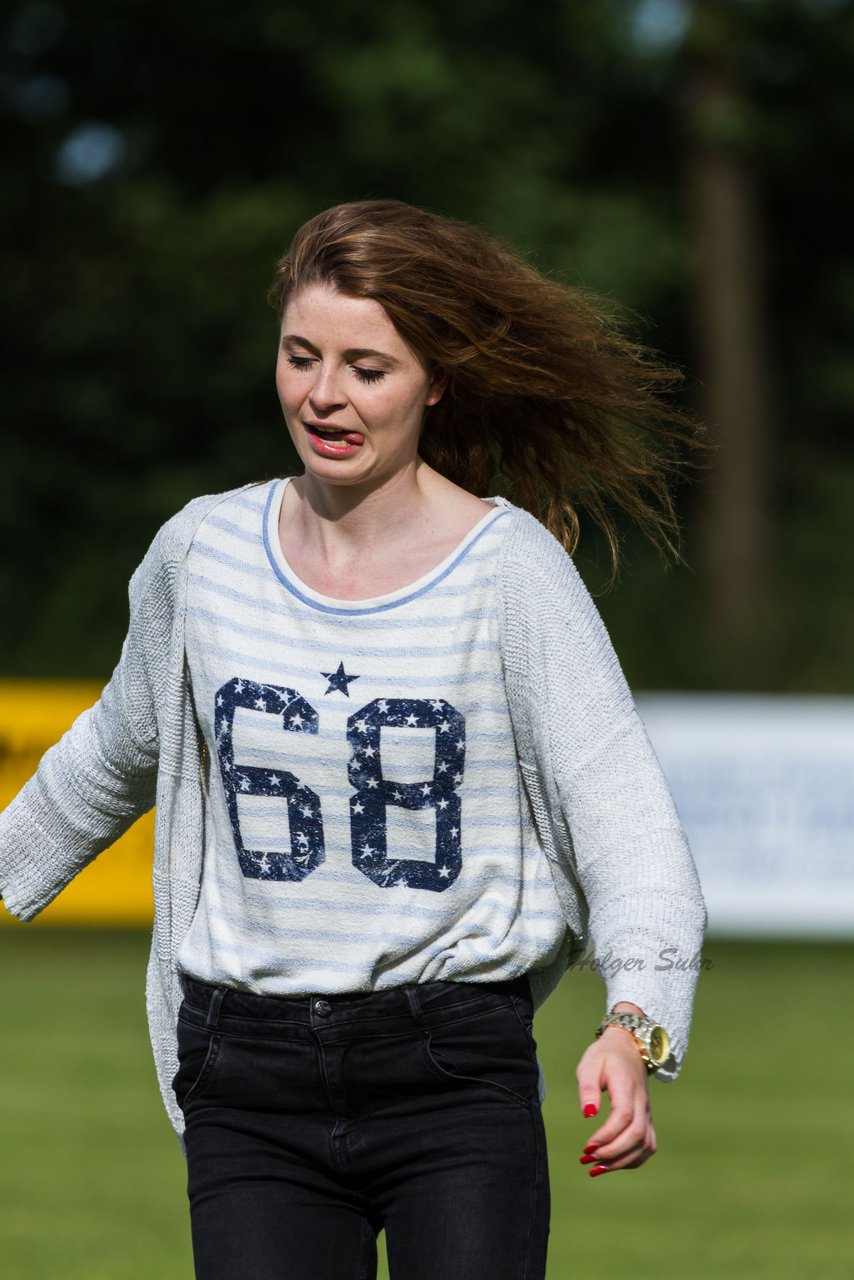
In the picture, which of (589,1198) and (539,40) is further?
(539,40)

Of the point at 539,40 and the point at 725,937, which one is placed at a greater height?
the point at 539,40

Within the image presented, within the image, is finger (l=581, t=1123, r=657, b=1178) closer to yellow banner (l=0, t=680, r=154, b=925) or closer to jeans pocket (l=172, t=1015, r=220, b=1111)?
jeans pocket (l=172, t=1015, r=220, b=1111)

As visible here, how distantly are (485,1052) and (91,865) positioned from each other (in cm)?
1001

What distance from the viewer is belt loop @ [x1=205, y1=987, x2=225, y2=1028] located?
3.08 meters

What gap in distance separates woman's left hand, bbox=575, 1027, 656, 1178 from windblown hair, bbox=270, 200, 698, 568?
997 millimetres

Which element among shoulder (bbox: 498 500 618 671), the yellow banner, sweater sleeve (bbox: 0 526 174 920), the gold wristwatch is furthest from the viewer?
the yellow banner

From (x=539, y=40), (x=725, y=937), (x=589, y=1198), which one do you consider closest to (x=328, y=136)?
(x=539, y=40)

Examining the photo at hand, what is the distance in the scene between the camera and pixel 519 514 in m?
3.14

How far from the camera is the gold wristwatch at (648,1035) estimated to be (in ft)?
9.08

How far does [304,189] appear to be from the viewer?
73.3 feet

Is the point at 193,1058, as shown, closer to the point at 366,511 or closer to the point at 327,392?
the point at 366,511

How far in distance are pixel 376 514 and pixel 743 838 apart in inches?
385

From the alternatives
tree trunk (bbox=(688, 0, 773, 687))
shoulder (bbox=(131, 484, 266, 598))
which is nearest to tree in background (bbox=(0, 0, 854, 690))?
tree trunk (bbox=(688, 0, 773, 687))

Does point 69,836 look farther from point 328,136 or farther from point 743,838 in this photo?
point 328,136
